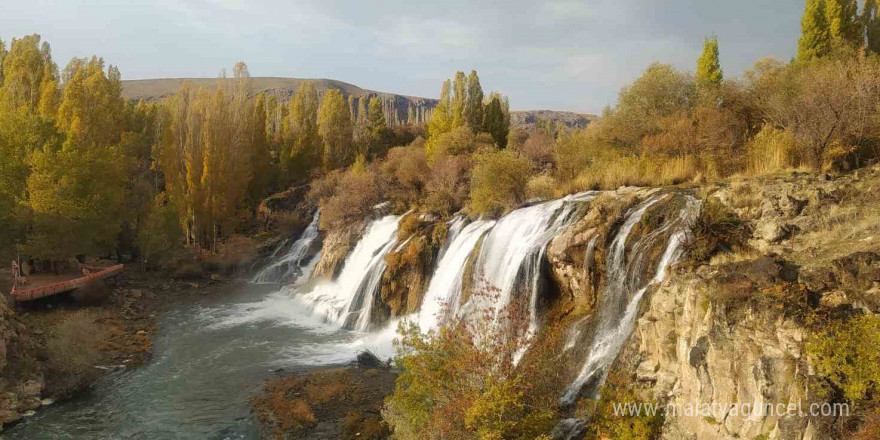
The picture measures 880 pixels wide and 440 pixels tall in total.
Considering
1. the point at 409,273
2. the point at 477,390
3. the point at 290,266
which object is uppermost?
the point at 477,390

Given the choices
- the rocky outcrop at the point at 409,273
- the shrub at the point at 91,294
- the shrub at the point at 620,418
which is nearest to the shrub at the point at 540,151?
the rocky outcrop at the point at 409,273

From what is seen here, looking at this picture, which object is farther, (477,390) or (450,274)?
(450,274)

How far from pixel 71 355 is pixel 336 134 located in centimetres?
3278

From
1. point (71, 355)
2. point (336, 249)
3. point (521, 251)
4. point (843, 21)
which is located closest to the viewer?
point (521, 251)

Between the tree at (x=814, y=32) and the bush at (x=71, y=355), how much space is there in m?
34.6

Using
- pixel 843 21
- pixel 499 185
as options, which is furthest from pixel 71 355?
pixel 843 21

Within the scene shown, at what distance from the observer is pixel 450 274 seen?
18094mm

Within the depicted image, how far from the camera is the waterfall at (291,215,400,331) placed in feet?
67.6

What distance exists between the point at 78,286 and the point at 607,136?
24.8 metres

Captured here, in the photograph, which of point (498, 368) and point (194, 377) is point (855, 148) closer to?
point (498, 368)

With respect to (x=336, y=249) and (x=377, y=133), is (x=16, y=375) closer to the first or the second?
(x=336, y=249)

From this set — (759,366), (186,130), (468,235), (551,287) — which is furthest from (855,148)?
(186,130)

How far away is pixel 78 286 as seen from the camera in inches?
853

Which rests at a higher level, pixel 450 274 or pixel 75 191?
pixel 75 191
